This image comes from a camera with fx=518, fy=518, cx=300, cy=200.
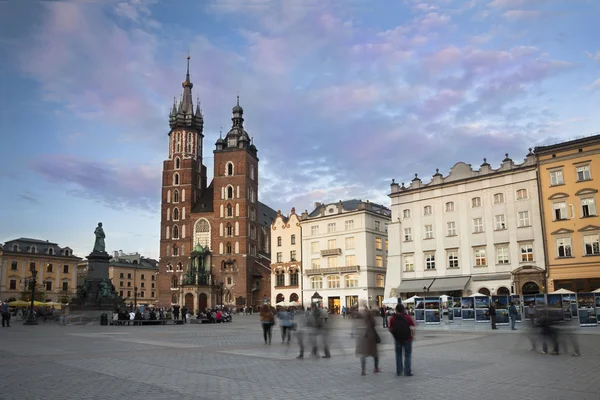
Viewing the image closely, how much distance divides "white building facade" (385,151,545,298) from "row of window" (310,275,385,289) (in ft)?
31.1

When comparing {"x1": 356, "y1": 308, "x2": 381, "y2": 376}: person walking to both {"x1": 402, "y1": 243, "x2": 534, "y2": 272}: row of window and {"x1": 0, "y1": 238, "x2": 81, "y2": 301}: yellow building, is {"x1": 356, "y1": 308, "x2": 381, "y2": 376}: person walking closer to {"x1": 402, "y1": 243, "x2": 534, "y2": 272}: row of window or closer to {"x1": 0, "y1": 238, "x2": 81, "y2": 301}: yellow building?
{"x1": 402, "y1": 243, "x2": 534, "y2": 272}: row of window

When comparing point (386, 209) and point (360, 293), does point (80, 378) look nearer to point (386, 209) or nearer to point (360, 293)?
Answer: point (360, 293)

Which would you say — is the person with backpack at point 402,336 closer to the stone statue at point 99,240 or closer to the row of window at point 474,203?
the row of window at point 474,203

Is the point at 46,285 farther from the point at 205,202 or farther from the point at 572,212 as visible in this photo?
the point at 572,212

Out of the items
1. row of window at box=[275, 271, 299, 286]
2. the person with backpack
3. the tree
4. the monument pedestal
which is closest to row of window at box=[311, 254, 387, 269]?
row of window at box=[275, 271, 299, 286]

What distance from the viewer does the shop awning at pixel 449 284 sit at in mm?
49156

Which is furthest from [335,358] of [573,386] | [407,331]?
[573,386]

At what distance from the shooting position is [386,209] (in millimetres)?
72812

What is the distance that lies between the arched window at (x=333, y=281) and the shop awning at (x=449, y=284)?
17251 mm

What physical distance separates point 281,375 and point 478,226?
4178 cm

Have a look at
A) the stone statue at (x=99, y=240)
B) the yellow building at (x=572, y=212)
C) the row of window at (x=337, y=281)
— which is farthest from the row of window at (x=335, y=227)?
the stone statue at (x=99, y=240)

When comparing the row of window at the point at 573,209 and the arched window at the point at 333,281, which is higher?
the row of window at the point at 573,209

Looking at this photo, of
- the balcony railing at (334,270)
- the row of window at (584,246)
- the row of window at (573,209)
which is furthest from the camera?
the balcony railing at (334,270)

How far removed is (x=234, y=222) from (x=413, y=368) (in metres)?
81.2
